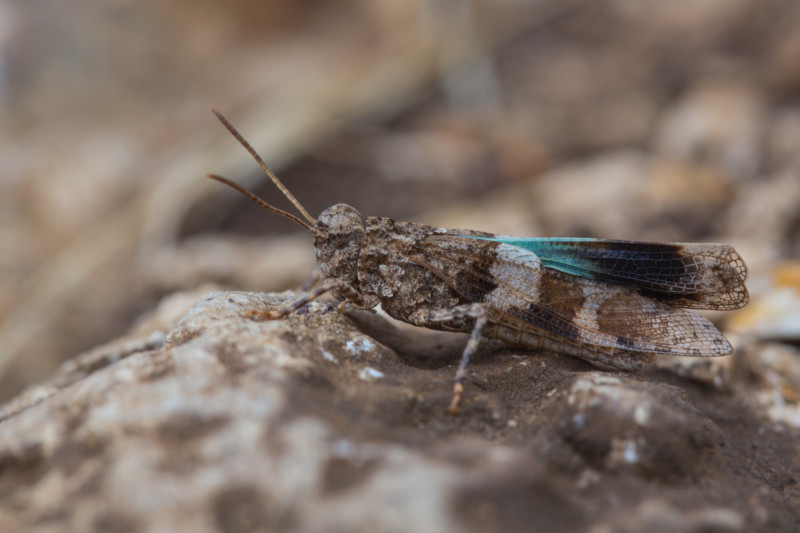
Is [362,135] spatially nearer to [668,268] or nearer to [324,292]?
[324,292]

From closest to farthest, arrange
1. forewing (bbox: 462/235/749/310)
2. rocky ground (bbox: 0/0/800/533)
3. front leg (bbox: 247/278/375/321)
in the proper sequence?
rocky ground (bbox: 0/0/800/533) → front leg (bbox: 247/278/375/321) → forewing (bbox: 462/235/749/310)

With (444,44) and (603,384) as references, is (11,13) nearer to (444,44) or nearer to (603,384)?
(444,44)

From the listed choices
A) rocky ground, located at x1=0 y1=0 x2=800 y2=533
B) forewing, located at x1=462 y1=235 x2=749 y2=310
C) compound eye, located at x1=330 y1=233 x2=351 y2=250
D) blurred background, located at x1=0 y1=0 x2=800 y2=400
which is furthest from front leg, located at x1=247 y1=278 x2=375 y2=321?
blurred background, located at x1=0 y1=0 x2=800 y2=400

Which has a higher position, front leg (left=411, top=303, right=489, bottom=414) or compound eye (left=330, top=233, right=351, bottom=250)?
compound eye (left=330, top=233, right=351, bottom=250)

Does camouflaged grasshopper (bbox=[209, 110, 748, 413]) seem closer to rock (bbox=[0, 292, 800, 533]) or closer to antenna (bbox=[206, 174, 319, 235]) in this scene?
antenna (bbox=[206, 174, 319, 235])

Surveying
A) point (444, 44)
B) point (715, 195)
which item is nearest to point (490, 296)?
point (715, 195)
